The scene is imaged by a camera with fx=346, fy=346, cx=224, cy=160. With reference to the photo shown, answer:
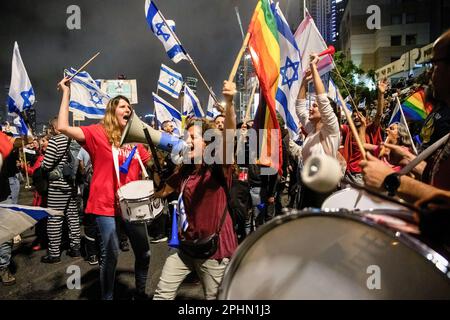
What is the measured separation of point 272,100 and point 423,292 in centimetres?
239

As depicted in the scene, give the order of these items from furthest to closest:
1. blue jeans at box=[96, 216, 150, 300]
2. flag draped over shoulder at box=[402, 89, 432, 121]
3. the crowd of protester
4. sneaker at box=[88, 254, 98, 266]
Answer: flag draped over shoulder at box=[402, 89, 432, 121]
sneaker at box=[88, 254, 98, 266]
blue jeans at box=[96, 216, 150, 300]
the crowd of protester

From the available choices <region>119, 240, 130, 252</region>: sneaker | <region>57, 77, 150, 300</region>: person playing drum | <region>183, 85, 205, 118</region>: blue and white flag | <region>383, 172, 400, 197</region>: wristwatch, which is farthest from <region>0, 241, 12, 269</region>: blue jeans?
<region>183, 85, 205, 118</region>: blue and white flag

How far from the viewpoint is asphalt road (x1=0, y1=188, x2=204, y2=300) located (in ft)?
12.9

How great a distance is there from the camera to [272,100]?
336cm

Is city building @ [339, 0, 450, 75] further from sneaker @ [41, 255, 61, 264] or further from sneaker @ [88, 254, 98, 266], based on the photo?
sneaker @ [41, 255, 61, 264]

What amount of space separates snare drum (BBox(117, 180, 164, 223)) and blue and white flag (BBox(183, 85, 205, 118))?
7.41 metres

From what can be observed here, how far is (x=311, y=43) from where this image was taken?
488 centimetres

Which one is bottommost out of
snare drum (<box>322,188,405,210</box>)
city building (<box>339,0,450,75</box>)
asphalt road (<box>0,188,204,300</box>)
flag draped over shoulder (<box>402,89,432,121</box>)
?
asphalt road (<box>0,188,204,300</box>)

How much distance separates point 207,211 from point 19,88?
5449 mm

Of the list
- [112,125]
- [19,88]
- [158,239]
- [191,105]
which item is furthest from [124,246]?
[191,105]
